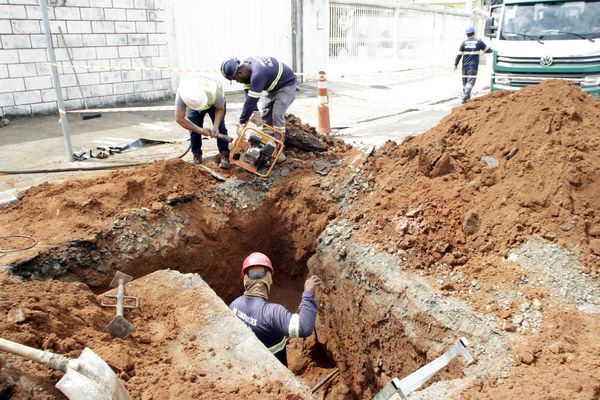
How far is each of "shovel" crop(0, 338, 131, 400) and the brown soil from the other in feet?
0.64

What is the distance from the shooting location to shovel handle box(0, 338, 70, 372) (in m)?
2.18

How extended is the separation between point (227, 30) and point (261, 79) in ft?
24.1

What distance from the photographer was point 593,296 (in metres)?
3.22

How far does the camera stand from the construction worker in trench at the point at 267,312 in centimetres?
337

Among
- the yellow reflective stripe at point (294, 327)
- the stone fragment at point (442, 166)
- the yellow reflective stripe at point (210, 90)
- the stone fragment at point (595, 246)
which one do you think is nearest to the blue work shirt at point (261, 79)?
the yellow reflective stripe at point (210, 90)

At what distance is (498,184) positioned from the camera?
4.17 m

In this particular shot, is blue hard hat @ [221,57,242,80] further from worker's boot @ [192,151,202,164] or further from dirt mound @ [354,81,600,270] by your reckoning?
dirt mound @ [354,81,600,270]

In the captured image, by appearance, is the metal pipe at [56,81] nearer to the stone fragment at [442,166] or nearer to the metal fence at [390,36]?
the stone fragment at [442,166]

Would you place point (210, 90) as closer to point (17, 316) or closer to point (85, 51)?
point (17, 316)

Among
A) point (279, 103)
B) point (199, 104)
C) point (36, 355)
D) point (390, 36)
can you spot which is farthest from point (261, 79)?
point (390, 36)

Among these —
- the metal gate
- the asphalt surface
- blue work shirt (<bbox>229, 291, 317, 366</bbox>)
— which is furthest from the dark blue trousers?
blue work shirt (<bbox>229, 291, 317, 366</bbox>)

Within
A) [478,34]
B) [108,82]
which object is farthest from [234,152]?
[478,34]

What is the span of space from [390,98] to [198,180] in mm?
9406

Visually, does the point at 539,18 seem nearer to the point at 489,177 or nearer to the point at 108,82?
the point at 489,177
